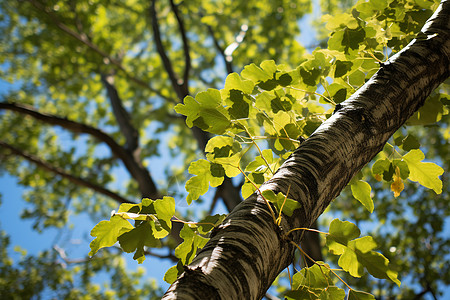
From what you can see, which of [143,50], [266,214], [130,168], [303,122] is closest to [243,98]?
[303,122]

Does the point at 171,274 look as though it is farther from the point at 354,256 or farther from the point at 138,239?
the point at 354,256

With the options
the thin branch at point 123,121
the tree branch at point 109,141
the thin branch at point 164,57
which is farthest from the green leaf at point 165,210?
the thin branch at point 123,121

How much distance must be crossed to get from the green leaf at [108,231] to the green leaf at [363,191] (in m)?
0.85

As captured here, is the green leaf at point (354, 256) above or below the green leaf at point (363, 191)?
below

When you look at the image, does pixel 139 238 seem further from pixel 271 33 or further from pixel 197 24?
pixel 197 24

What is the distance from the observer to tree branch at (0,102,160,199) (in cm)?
308

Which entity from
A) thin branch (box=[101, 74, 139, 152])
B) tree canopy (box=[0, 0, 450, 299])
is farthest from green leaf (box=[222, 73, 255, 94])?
thin branch (box=[101, 74, 139, 152])

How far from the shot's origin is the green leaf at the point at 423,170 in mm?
1190

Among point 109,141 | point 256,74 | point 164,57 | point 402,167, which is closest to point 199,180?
point 256,74

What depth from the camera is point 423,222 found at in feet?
18.8

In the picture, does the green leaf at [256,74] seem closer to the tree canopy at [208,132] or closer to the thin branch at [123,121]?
the tree canopy at [208,132]

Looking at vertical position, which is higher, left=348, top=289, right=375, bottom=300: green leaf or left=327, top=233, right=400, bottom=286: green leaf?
left=327, top=233, right=400, bottom=286: green leaf

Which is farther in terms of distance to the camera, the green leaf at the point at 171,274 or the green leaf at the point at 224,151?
the green leaf at the point at 224,151

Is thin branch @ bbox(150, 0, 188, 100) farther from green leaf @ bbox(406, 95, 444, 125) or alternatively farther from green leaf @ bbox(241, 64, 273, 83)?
green leaf @ bbox(406, 95, 444, 125)
